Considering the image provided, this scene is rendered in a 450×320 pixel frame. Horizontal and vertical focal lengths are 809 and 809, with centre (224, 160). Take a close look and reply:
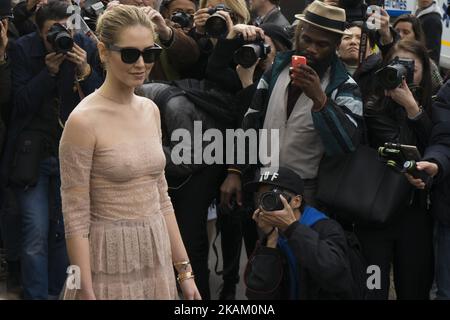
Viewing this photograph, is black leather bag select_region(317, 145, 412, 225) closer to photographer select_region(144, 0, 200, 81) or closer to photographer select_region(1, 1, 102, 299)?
photographer select_region(144, 0, 200, 81)

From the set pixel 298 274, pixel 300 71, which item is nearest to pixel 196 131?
pixel 300 71

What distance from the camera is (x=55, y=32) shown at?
4500mm

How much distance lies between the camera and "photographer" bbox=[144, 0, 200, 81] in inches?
185

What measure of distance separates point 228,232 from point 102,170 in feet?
8.19

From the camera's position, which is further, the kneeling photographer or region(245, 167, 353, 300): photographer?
the kneeling photographer

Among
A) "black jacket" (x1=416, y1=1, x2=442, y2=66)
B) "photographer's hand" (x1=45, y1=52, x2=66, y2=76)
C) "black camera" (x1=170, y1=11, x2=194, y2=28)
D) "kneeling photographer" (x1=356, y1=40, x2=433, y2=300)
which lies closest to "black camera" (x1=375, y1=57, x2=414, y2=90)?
"kneeling photographer" (x1=356, y1=40, x2=433, y2=300)

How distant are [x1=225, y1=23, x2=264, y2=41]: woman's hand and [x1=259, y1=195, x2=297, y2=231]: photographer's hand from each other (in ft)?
3.88

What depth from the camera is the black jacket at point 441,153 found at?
4.04 metres

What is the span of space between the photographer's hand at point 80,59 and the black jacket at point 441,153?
1.95m

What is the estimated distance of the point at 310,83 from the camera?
3865 millimetres

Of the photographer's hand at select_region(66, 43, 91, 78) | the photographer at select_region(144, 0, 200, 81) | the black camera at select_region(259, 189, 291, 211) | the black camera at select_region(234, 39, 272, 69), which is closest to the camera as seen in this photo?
the black camera at select_region(259, 189, 291, 211)

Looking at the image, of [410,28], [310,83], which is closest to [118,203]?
[310,83]

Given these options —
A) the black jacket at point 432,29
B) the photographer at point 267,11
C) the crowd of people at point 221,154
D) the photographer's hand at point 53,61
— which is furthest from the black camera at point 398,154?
the black jacket at point 432,29

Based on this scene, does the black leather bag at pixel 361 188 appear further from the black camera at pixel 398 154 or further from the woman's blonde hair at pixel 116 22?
the woman's blonde hair at pixel 116 22
